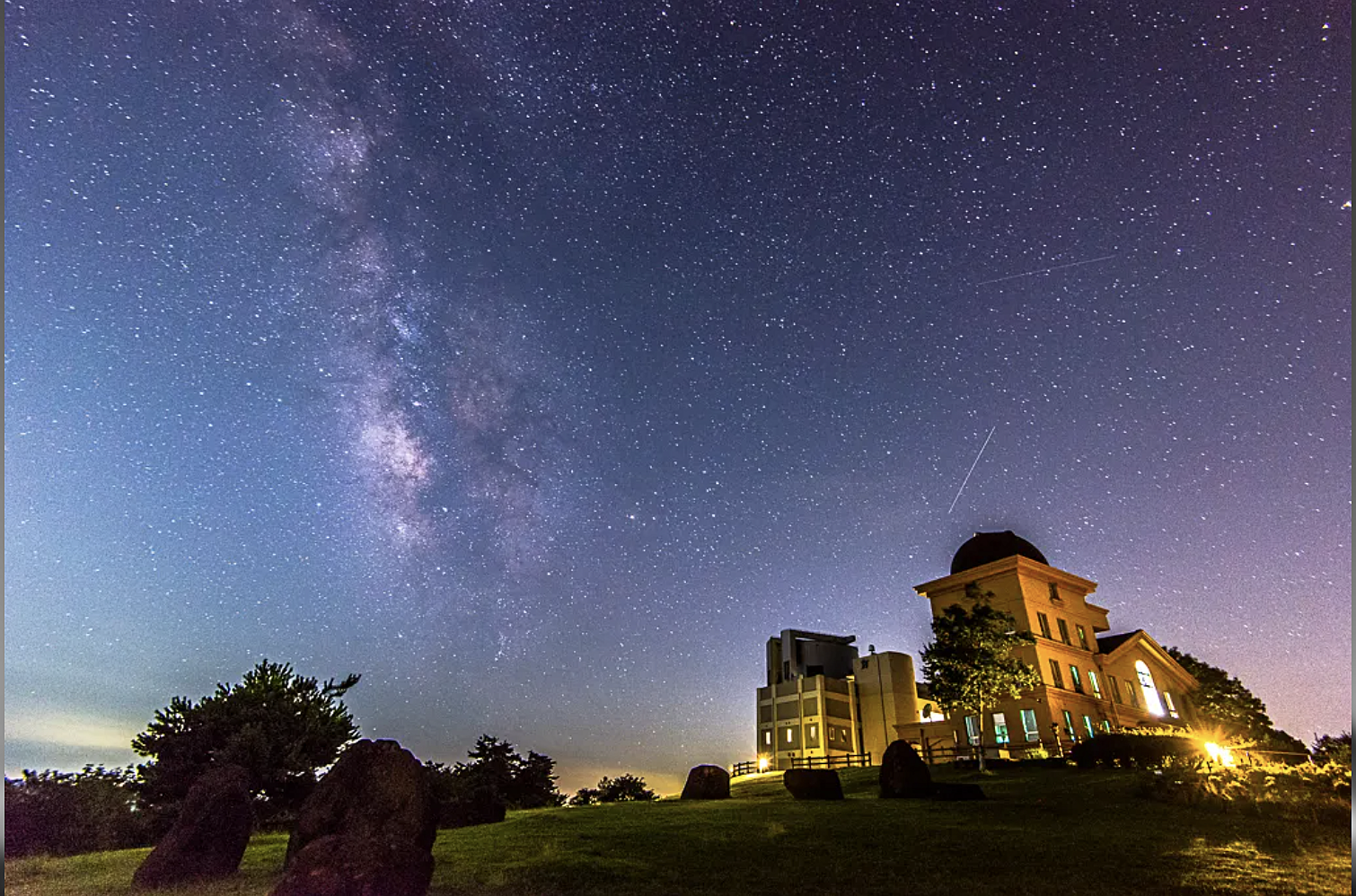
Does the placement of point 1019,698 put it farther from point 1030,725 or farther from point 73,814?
point 73,814

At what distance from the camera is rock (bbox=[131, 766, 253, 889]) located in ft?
59.1

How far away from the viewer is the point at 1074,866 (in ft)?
51.1

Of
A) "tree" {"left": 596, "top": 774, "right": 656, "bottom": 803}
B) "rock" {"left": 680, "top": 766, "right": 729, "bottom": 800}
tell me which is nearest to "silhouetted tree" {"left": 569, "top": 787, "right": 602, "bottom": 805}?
"tree" {"left": 596, "top": 774, "right": 656, "bottom": 803}

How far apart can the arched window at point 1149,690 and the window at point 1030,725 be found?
13.7 metres

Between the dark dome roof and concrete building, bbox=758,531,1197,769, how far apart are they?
0.33 ft

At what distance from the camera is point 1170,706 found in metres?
55.8

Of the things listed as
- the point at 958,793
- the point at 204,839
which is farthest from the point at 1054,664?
the point at 204,839

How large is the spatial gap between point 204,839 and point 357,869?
24.3 feet

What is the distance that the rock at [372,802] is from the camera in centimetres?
1841

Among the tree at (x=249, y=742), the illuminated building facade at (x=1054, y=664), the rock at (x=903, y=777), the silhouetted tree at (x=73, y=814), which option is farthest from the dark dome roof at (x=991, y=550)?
the silhouetted tree at (x=73, y=814)

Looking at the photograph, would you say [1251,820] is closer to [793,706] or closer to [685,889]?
[685,889]

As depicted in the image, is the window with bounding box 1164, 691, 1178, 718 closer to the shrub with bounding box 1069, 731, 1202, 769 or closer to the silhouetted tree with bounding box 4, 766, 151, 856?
the shrub with bounding box 1069, 731, 1202, 769

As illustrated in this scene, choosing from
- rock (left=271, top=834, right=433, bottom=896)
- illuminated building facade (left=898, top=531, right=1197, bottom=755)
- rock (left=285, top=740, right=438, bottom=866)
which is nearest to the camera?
rock (left=271, top=834, right=433, bottom=896)

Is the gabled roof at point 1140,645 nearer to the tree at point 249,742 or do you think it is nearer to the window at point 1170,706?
the window at point 1170,706
